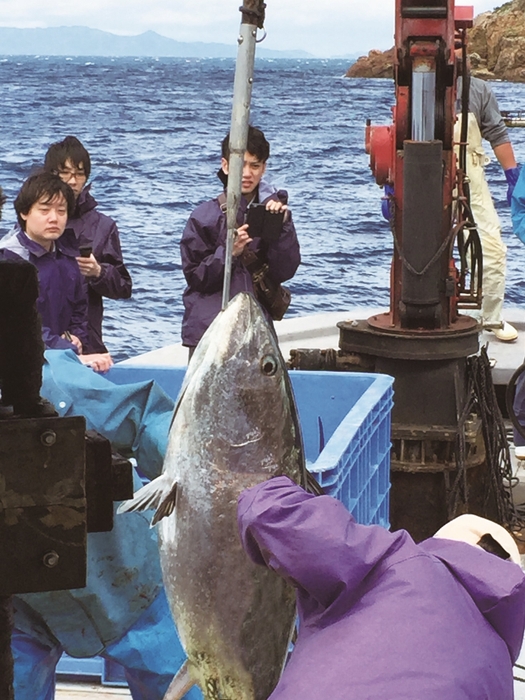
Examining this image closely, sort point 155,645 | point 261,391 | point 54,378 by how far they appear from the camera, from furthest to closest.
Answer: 1. point 155,645
2. point 54,378
3. point 261,391

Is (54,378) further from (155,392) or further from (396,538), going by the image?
(396,538)

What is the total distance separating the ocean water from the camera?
774 inches

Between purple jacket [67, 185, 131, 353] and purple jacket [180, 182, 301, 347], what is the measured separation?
0.43m

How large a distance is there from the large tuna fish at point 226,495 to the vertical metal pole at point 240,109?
0.16 metres

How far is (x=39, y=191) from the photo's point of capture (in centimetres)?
561

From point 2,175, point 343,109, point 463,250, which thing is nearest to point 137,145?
point 2,175

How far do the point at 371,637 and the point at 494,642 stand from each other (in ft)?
0.72

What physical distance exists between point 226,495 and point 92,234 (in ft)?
13.8

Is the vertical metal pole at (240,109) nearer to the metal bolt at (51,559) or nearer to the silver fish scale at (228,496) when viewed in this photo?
the silver fish scale at (228,496)

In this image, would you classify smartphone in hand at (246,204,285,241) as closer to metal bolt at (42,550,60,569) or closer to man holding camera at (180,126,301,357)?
man holding camera at (180,126,301,357)

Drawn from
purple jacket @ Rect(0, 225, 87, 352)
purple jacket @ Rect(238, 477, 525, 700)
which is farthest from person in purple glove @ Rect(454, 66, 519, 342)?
purple jacket @ Rect(238, 477, 525, 700)

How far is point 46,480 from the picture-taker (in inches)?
82.3

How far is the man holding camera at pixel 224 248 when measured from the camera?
603cm

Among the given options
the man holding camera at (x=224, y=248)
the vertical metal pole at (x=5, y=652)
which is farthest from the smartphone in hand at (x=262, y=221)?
the vertical metal pole at (x=5, y=652)
